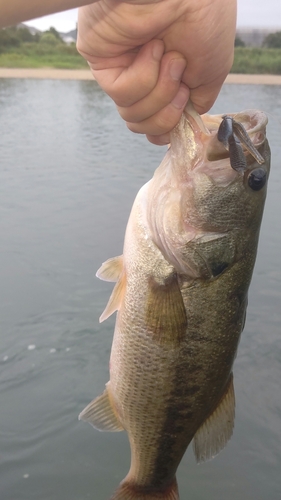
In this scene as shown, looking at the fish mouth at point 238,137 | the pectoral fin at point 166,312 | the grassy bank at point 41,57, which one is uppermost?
the grassy bank at point 41,57

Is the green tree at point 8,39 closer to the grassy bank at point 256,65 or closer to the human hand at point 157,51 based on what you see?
the grassy bank at point 256,65

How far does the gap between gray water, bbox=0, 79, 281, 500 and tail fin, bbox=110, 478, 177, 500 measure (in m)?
1.20

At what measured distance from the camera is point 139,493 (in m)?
2.09

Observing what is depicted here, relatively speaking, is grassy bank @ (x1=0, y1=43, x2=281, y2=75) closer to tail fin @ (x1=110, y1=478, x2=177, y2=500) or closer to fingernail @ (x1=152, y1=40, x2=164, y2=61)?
tail fin @ (x1=110, y1=478, x2=177, y2=500)

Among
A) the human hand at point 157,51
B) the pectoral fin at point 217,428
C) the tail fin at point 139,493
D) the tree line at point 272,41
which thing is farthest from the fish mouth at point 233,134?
the tree line at point 272,41

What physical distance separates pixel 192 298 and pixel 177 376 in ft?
1.03

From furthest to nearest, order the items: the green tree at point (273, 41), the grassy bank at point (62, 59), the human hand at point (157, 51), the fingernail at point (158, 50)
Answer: the green tree at point (273, 41)
the grassy bank at point (62, 59)
the fingernail at point (158, 50)
the human hand at point (157, 51)

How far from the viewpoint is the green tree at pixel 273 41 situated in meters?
51.7

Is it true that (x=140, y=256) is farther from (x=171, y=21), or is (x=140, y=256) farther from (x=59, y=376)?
(x=59, y=376)

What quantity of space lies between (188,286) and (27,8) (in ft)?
3.41

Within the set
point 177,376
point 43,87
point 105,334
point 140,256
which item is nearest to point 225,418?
point 177,376

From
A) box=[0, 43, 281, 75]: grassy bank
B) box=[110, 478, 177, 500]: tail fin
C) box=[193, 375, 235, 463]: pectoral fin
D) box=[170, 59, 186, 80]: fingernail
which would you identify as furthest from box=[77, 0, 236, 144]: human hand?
box=[0, 43, 281, 75]: grassy bank

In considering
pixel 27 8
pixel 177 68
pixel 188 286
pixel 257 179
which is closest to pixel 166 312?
pixel 188 286

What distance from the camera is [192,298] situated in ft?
5.74
